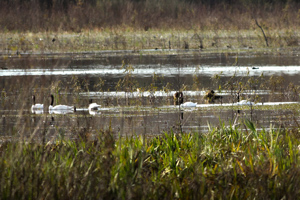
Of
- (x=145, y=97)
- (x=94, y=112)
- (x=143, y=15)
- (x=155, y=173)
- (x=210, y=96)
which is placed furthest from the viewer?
(x=143, y=15)

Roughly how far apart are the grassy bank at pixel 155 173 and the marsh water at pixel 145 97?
43 centimetres

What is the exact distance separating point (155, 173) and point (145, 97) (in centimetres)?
1143

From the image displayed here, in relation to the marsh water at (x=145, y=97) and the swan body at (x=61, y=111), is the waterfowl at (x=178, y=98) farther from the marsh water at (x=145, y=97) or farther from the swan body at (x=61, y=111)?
the swan body at (x=61, y=111)

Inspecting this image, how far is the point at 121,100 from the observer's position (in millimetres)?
18484

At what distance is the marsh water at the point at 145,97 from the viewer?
1263 centimetres

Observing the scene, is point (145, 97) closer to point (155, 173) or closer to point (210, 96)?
point (210, 96)

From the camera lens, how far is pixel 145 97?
62.7ft

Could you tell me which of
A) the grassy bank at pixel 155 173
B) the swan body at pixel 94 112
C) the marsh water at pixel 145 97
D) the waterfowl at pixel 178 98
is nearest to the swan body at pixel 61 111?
the marsh water at pixel 145 97

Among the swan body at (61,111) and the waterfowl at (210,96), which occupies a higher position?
the waterfowl at (210,96)

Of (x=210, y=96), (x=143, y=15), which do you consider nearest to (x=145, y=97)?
(x=210, y=96)

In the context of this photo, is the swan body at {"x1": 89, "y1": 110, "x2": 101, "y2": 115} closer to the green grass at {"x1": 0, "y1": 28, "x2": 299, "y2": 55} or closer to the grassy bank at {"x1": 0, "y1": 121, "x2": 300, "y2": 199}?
the grassy bank at {"x1": 0, "y1": 121, "x2": 300, "y2": 199}

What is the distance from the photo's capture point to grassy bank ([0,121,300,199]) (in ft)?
21.4

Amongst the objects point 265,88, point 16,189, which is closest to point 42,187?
point 16,189

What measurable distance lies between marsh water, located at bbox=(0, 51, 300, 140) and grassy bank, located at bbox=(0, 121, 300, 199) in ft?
1.40
